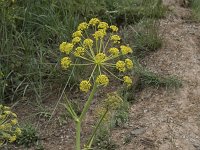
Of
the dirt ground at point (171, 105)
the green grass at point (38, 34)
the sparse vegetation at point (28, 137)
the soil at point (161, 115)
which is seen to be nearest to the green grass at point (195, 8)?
the dirt ground at point (171, 105)

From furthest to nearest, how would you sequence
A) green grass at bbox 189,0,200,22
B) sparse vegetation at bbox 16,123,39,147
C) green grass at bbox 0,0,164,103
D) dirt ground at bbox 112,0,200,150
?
green grass at bbox 189,0,200,22, green grass at bbox 0,0,164,103, sparse vegetation at bbox 16,123,39,147, dirt ground at bbox 112,0,200,150

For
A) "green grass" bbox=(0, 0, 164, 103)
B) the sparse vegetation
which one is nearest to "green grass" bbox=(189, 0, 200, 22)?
"green grass" bbox=(0, 0, 164, 103)

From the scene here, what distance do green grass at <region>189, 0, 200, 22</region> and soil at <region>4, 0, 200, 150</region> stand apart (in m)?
0.59

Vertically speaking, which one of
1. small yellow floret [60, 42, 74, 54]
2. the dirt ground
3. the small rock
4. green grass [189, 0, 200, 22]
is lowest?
the small rock

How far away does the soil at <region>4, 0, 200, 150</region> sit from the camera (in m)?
4.21

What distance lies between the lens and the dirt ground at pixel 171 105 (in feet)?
13.8

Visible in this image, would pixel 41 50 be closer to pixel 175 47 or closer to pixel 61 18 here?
pixel 61 18

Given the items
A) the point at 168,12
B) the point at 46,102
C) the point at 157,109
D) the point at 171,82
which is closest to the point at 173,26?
the point at 168,12

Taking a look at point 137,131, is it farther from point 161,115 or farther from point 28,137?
point 28,137

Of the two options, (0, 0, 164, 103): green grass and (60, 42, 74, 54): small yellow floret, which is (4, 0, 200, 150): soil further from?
(60, 42, 74, 54): small yellow floret

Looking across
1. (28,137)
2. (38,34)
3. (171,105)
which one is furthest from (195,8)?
(28,137)

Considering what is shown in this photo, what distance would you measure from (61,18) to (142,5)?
1.05 metres

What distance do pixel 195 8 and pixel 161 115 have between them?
220cm

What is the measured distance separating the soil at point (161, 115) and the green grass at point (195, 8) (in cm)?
59
